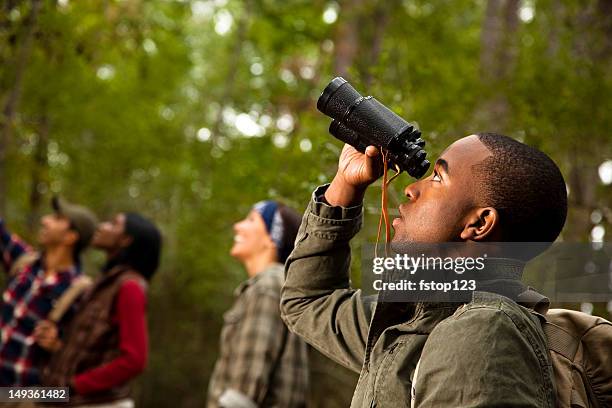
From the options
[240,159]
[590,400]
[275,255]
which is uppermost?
[240,159]

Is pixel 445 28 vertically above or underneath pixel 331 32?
above

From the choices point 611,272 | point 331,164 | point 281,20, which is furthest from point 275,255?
point 281,20

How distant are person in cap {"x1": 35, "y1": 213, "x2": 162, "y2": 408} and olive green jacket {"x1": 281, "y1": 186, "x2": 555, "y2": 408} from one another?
8.47ft

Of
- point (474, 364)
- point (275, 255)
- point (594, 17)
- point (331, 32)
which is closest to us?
point (474, 364)

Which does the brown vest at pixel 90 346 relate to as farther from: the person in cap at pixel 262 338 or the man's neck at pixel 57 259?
the person in cap at pixel 262 338

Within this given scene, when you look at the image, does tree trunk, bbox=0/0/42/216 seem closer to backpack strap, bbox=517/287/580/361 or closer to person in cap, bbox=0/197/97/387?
person in cap, bbox=0/197/97/387

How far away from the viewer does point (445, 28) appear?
1176cm

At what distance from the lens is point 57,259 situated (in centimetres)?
559

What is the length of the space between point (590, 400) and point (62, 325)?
13.3ft

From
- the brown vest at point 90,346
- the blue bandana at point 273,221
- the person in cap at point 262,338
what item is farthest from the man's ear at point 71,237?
the blue bandana at point 273,221

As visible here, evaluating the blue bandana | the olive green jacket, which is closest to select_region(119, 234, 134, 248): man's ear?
the blue bandana

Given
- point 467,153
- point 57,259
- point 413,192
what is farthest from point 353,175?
point 57,259

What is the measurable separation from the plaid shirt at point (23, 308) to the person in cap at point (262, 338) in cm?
136

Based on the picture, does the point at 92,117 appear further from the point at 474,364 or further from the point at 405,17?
the point at 474,364
